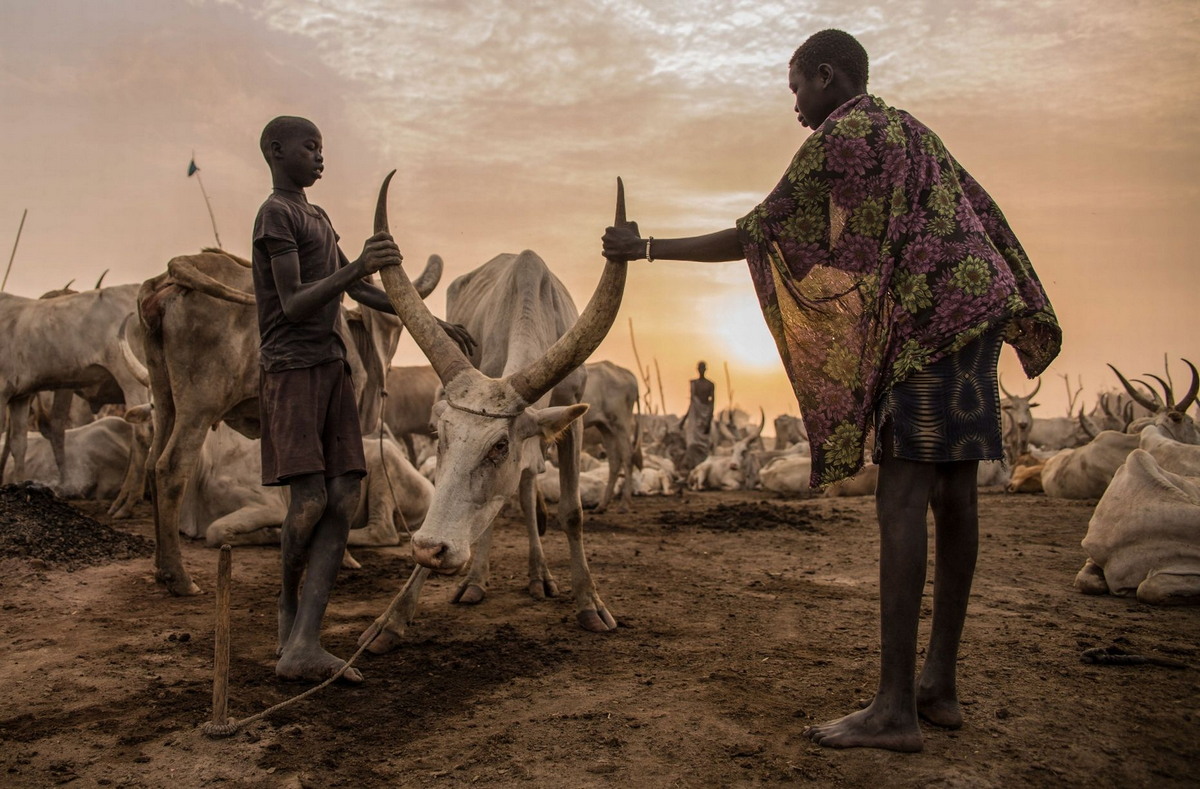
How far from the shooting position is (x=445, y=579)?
6.24 meters

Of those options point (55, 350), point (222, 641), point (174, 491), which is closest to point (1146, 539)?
point (222, 641)

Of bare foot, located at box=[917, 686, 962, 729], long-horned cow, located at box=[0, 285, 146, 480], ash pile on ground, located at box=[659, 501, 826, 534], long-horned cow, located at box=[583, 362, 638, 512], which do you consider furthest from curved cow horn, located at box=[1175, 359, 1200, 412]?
long-horned cow, located at box=[0, 285, 146, 480]

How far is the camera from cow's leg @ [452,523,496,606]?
5387 mm

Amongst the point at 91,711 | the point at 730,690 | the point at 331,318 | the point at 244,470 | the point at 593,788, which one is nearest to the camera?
the point at 593,788

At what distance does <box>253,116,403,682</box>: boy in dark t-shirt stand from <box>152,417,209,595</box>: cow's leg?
60.2 inches

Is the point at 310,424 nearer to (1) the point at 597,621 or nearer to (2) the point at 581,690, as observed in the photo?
(2) the point at 581,690

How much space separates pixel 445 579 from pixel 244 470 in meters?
2.59

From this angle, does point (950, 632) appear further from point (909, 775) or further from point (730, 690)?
point (730, 690)

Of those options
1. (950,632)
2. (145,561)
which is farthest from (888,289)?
(145,561)

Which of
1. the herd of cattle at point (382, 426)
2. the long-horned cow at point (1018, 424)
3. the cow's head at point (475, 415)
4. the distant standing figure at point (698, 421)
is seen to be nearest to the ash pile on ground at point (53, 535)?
the herd of cattle at point (382, 426)

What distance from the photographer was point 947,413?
286 centimetres

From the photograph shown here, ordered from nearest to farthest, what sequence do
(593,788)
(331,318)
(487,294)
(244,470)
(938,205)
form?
(593,788) → (938,205) → (331,318) → (487,294) → (244,470)

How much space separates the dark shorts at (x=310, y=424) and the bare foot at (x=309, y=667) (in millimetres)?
736

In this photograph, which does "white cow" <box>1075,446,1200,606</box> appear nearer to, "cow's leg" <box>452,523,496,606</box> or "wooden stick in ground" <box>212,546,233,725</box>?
"cow's leg" <box>452,523,496,606</box>
